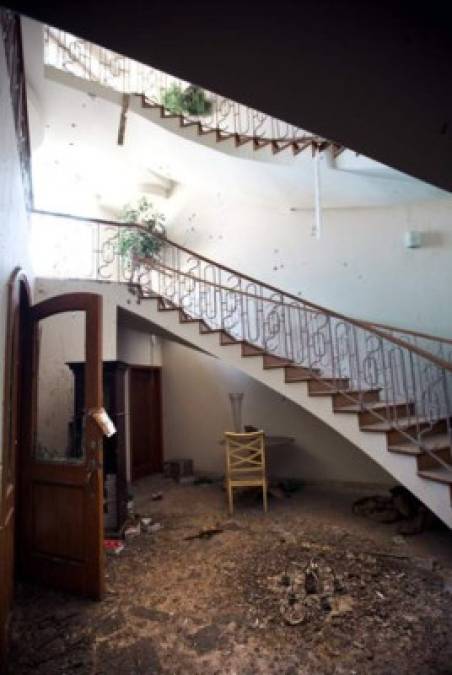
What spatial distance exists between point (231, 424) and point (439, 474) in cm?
321

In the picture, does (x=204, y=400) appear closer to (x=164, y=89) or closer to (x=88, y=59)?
(x=164, y=89)

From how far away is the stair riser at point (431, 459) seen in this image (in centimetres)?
306

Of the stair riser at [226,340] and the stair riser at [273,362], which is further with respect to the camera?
the stair riser at [226,340]

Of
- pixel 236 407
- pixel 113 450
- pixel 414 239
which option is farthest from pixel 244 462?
pixel 414 239

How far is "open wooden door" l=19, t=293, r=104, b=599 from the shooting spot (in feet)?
8.30

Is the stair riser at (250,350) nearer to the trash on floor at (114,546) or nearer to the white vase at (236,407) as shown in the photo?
the white vase at (236,407)

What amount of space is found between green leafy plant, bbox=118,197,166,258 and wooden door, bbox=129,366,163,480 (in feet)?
5.66

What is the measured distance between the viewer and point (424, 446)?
10.3 feet

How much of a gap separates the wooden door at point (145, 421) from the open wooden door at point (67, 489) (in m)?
2.75

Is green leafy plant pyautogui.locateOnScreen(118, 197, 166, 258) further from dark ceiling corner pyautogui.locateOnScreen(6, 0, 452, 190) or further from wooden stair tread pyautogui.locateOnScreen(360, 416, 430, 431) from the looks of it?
dark ceiling corner pyautogui.locateOnScreen(6, 0, 452, 190)

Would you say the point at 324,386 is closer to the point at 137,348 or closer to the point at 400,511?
the point at 400,511

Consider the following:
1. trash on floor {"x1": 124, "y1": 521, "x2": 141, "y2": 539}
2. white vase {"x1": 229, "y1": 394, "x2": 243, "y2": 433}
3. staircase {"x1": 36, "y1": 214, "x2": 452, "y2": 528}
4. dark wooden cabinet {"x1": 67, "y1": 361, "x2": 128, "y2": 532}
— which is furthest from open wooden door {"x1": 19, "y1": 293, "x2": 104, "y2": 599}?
white vase {"x1": 229, "y1": 394, "x2": 243, "y2": 433}

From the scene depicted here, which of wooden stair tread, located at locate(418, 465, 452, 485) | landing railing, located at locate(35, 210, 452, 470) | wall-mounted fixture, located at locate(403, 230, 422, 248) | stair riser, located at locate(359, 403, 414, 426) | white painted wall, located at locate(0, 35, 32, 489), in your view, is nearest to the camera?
white painted wall, located at locate(0, 35, 32, 489)

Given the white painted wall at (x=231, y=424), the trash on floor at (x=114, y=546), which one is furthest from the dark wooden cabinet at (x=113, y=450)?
the white painted wall at (x=231, y=424)
